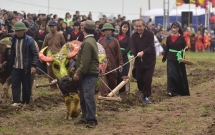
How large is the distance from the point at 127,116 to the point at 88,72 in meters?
1.74

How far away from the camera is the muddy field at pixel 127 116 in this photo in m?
10.6

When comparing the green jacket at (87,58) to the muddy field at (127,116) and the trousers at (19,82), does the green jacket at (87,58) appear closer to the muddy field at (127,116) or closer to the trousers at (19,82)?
the muddy field at (127,116)

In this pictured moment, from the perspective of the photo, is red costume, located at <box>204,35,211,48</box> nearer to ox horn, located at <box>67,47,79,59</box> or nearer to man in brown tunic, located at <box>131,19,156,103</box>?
man in brown tunic, located at <box>131,19,156,103</box>

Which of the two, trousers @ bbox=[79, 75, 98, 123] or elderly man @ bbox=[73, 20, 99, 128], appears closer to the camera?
elderly man @ bbox=[73, 20, 99, 128]

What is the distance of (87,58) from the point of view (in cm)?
1075

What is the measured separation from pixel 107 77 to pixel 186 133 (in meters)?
4.47

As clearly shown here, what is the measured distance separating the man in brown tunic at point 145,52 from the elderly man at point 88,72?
3514 mm

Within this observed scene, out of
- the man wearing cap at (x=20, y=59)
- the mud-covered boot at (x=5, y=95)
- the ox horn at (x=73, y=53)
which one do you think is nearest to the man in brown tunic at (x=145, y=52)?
the man wearing cap at (x=20, y=59)

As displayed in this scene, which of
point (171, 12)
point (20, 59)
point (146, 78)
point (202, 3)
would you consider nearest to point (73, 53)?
point (20, 59)

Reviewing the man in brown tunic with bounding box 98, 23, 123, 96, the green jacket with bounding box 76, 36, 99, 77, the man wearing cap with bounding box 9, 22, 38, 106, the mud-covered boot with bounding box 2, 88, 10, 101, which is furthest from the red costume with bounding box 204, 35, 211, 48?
the green jacket with bounding box 76, 36, 99, 77

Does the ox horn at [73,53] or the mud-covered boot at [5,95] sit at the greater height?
the ox horn at [73,53]

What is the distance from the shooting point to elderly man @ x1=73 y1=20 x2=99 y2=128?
35.4ft

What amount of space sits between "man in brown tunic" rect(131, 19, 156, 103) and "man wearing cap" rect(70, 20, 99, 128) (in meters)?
3.51

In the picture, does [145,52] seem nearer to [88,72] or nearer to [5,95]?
[5,95]
